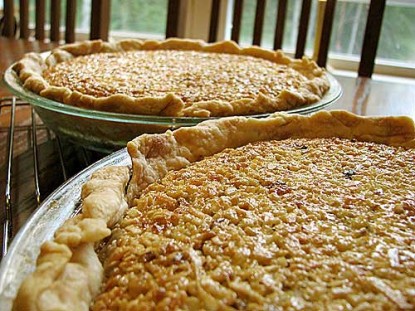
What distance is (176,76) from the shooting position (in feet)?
4.86

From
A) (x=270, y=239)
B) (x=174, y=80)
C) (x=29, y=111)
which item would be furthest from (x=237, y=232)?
(x=29, y=111)

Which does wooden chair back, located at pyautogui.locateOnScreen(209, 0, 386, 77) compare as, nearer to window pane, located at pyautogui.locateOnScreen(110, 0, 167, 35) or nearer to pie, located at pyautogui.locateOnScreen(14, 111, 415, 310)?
window pane, located at pyautogui.locateOnScreen(110, 0, 167, 35)

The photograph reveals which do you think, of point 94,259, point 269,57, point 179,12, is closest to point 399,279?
point 94,259

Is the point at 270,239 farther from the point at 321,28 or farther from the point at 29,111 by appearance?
the point at 321,28

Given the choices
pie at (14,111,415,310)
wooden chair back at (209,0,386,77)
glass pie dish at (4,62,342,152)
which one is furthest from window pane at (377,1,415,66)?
pie at (14,111,415,310)

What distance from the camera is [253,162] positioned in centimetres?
90

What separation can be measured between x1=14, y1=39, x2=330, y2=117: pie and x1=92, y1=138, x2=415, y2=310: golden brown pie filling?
388 millimetres

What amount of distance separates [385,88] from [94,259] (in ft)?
5.37

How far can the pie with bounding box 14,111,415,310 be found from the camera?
0.58 meters

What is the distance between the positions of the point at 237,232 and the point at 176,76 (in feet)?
2.81

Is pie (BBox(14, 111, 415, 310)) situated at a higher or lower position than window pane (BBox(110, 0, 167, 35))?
higher

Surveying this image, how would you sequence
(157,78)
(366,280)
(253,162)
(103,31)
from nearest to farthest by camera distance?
(366,280), (253,162), (157,78), (103,31)

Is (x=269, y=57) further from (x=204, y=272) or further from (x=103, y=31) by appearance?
(x=204, y=272)

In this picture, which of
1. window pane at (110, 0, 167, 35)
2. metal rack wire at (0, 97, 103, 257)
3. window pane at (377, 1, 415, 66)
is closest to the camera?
metal rack wire at (0, 97, 103, 257)
